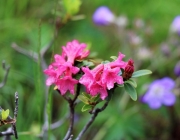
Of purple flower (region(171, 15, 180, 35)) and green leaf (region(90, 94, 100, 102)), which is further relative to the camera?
purple flower (region(171, 15, 180, 35))

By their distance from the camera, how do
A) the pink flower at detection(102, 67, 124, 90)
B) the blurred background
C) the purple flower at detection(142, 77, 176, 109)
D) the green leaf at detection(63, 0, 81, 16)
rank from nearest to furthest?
the pink flower at detection(102, 67, 124, 90), the green leaf at detection(63, 0, 81, 16), the purple flower at detection(142, 77, 176, 109), the blurred background

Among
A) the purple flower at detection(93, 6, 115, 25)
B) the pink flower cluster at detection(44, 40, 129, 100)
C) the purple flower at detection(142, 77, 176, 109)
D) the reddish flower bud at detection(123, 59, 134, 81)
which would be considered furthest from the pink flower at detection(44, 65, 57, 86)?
the purple flower at detection(93, 6, 115, 25)

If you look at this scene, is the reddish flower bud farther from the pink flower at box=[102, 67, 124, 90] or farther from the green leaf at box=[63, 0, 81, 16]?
the green leaf at box=[63, 0, 81, 16]

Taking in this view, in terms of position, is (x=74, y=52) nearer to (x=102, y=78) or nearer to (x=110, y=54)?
(x=102, y=78)

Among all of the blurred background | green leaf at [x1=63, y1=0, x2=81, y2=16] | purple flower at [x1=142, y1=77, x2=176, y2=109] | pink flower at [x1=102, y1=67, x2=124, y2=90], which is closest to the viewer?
pink flower at [x1=102, y1=67, x2=124, y2=90]

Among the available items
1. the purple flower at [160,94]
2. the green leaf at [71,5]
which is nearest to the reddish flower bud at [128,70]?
the green leaf at [71,5]

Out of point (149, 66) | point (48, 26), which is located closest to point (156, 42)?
point (149, 66)
